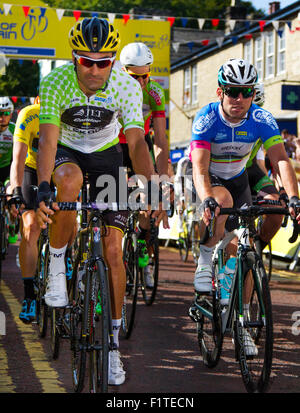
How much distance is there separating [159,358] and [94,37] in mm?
2565

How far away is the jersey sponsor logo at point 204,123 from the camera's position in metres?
6.14

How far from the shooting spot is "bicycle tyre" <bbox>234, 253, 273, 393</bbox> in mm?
4727

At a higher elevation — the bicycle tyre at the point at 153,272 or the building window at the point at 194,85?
the building window at the point at 194,85

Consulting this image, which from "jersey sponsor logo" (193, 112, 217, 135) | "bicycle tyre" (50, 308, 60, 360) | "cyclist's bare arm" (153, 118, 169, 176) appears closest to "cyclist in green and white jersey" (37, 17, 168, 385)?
"bicycle tyre" (50, 308, 60, 360)

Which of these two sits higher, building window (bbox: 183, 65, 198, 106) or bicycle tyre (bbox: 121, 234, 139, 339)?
building window (bbox: 183, 65, 198, 106)

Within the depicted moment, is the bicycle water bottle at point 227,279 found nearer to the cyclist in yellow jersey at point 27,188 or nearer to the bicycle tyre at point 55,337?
the bicycle tyre at point 55,337

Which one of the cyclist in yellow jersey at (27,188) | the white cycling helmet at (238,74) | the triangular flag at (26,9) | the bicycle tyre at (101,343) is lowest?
the bicycle tyre at (101,343)

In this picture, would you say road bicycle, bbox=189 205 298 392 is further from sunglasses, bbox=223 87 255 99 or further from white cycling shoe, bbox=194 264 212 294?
sunglasses, bbox=223 87 255 99

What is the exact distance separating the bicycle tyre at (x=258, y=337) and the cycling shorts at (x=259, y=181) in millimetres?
2763

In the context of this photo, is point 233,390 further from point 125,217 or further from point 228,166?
point 228,166

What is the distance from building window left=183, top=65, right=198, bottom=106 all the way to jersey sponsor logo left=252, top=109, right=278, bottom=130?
120 ft

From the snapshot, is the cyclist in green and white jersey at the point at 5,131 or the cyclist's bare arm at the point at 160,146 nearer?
the cyclist's bare arm at the point at 160,146

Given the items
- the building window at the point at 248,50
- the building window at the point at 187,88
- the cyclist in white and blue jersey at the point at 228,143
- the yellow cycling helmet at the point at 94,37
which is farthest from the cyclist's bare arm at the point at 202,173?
the building window at the point at 187,88

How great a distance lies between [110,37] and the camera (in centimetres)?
516
